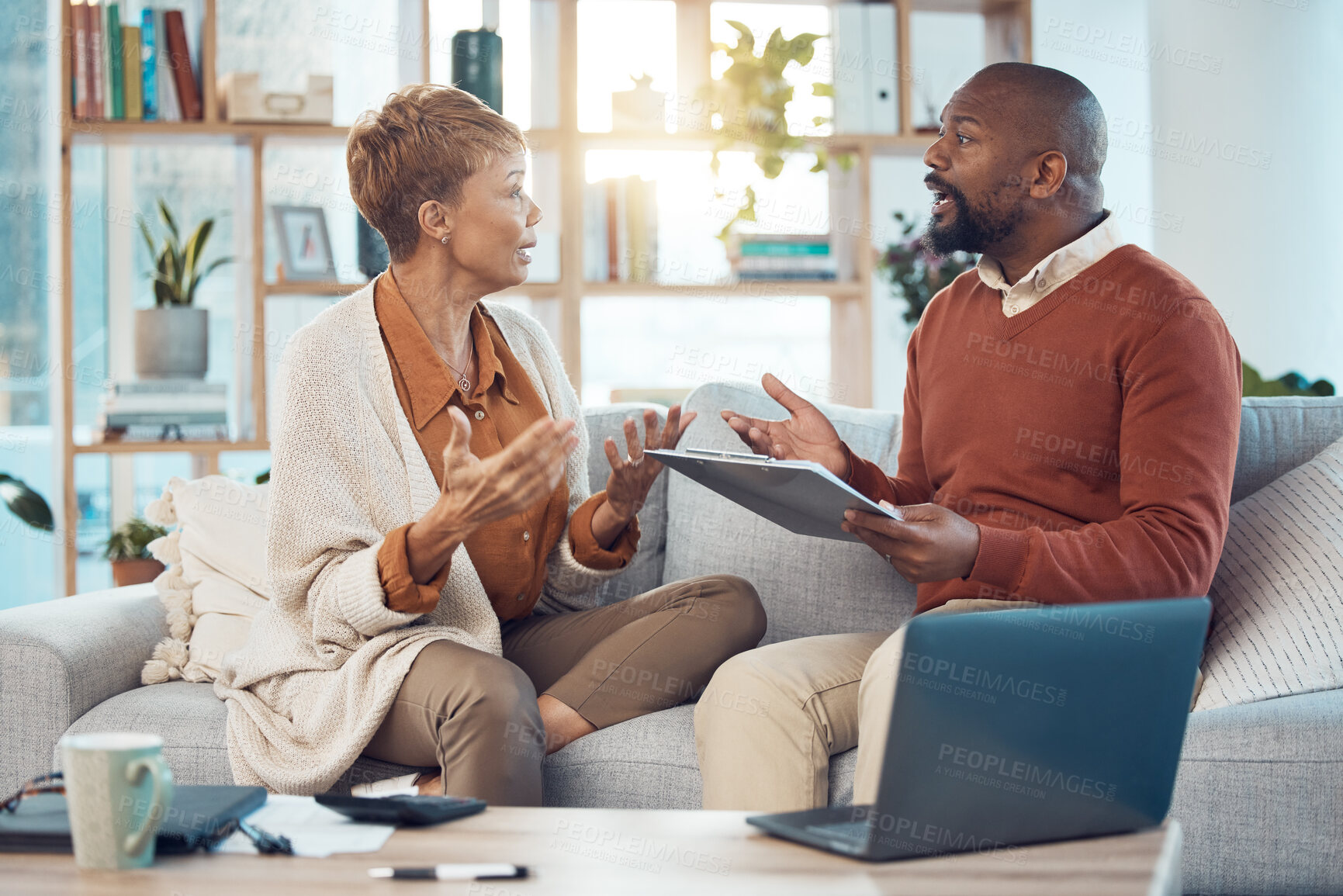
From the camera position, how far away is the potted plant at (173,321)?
297 cm

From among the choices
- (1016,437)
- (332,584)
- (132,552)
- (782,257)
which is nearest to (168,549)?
(132,552)

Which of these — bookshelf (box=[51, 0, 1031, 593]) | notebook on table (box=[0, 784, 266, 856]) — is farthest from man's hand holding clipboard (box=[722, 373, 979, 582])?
bookshelf (box=[51, 0, 1031, 593])

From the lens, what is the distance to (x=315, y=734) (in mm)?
1490

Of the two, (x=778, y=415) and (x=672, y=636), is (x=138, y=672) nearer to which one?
(x=672, y=636)

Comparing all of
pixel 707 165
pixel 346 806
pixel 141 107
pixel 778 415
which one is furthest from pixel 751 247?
pixel 346 806

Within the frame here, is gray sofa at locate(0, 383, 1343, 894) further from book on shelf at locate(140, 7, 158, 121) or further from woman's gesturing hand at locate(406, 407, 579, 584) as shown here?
book on shelf at locate(140, 7, 158, 121)

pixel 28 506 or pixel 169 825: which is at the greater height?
pixel 28 506

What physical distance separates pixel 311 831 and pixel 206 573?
111cm

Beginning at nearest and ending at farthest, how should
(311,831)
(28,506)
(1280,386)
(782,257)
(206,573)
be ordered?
1. (311,831)
2. (206,573)
3. (1280,386)
4. (28,506)
5. (782,257)

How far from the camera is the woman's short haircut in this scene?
5.57 ft

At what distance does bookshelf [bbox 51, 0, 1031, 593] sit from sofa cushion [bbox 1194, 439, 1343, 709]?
1.54 metres

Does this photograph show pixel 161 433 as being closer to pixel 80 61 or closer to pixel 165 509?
pixel 80 61

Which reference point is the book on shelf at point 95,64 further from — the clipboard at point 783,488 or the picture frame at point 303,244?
the clipboard at point 783,488

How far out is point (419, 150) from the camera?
5.57ft
